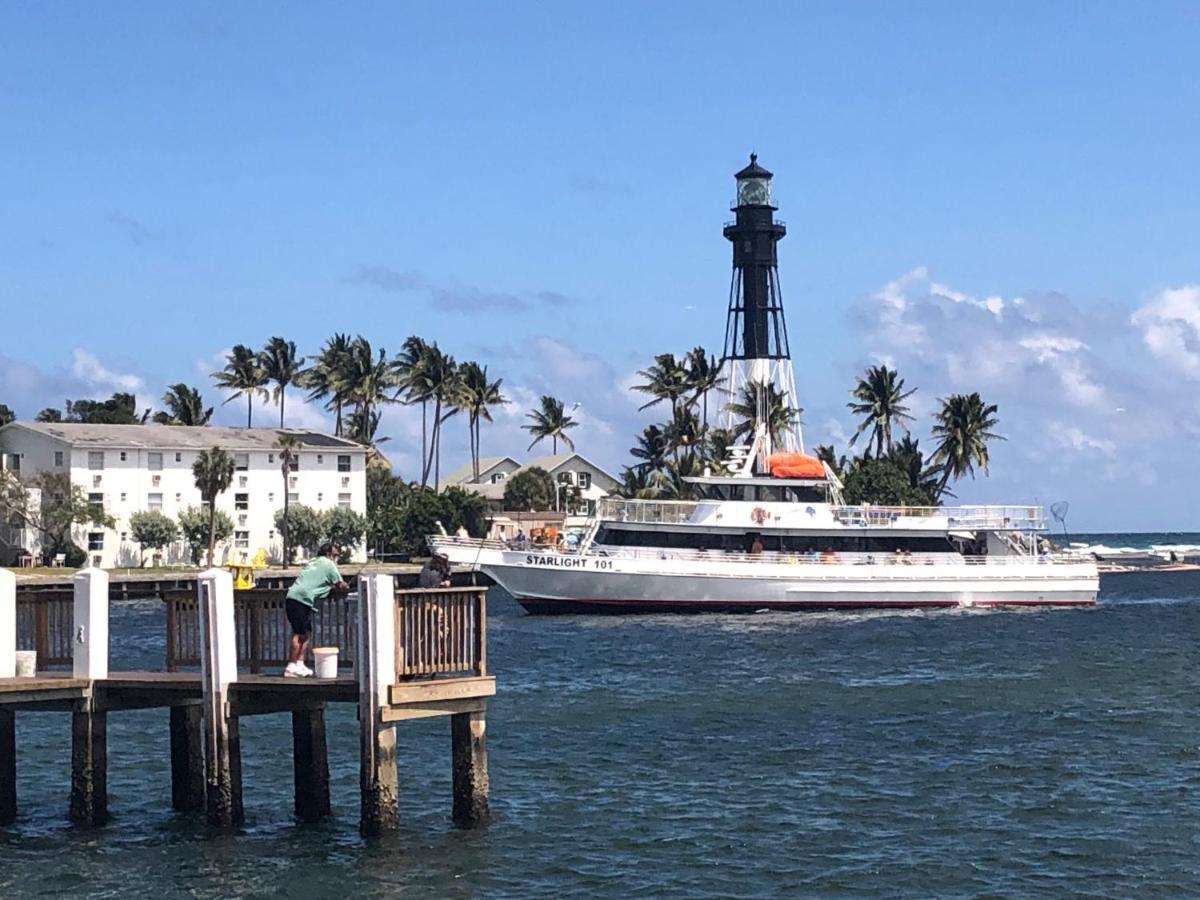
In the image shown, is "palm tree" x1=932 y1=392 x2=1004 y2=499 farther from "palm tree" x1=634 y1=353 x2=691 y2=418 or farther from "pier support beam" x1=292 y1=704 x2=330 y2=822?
"pier support beam" x1=292 y1=704 x2=330 y2=822

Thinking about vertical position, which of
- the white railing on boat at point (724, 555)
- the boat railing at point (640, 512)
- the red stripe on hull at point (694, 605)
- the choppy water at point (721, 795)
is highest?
the boat railing at point (640, 512)

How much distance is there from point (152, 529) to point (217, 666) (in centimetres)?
7103

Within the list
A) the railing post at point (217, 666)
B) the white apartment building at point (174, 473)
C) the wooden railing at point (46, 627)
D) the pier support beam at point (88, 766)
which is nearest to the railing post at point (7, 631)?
the wooden railing at point (46, 627)

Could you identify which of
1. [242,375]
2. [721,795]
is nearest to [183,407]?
[242,375]

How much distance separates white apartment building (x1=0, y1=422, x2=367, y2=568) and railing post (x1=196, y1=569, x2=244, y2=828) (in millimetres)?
70005

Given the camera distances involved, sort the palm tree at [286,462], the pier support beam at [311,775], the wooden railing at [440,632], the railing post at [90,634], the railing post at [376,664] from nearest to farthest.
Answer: the railing post at [376,664] < the wooden railing at [440,632] < the railing post at [90,634] < the pier support beam at [311,775] < the palm tree at [286,462]

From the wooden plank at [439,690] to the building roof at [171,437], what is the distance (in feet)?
237

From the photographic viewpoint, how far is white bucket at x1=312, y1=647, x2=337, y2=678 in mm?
18172

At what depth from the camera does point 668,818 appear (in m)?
21.3

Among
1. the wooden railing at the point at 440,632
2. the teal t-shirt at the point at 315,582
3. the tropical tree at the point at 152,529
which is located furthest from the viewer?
the tropical tree at the point at 152,529

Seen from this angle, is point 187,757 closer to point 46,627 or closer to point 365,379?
point 46,627

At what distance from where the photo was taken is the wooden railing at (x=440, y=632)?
58.0 feet

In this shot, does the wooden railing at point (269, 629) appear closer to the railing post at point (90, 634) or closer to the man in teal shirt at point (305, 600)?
the man in teal shirt at point (305, 600)

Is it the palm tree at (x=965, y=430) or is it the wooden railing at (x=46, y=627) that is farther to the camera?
the palm tree at (x=965, y=430)
